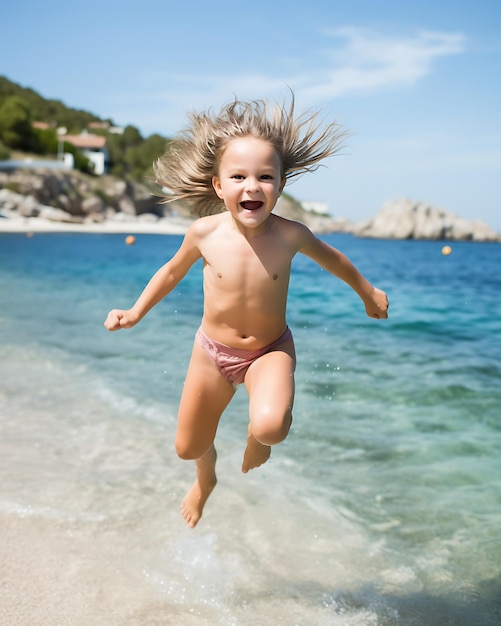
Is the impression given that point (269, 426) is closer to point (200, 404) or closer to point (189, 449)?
point (200, 404)

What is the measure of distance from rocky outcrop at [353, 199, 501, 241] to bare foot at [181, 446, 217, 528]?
95.8 m

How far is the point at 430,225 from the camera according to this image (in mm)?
95750

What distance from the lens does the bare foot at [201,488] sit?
4098 millimetres

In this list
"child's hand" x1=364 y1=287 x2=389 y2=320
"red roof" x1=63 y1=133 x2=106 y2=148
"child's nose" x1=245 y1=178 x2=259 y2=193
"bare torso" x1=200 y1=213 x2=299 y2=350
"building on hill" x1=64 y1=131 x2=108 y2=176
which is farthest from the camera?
"building on hill" x1=64 y1=131 x2=108 y2=176

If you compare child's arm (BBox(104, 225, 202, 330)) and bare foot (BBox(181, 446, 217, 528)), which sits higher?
child's arm (BBox(104, 225, 202, 330))

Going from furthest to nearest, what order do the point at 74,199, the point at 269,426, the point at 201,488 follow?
1. the point at 74,199
2. the point at 201,488
3. the point at 269,426

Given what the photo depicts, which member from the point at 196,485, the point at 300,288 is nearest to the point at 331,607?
the point at 196,485

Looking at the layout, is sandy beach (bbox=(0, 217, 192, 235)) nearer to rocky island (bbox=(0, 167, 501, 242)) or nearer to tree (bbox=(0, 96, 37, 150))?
rocky island (bbox=(0, 167, 501, 242))

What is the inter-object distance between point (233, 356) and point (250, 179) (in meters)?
0.97

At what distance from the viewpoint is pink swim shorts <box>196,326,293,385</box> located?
12.1ft

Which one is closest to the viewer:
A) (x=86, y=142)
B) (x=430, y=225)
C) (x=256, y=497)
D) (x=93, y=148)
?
(x=256, y=497)

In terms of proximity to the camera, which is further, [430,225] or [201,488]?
[430,225]

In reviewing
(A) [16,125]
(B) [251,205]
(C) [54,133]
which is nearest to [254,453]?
(B) [251,205]

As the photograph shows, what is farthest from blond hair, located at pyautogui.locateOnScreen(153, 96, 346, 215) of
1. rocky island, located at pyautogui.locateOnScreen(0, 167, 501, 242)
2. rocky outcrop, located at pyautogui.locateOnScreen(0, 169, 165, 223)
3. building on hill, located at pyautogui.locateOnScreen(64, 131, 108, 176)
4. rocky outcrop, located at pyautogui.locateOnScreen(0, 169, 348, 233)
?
building on hill, located at pyautogui.locateOnScreen(64, 131, 108, 176)
